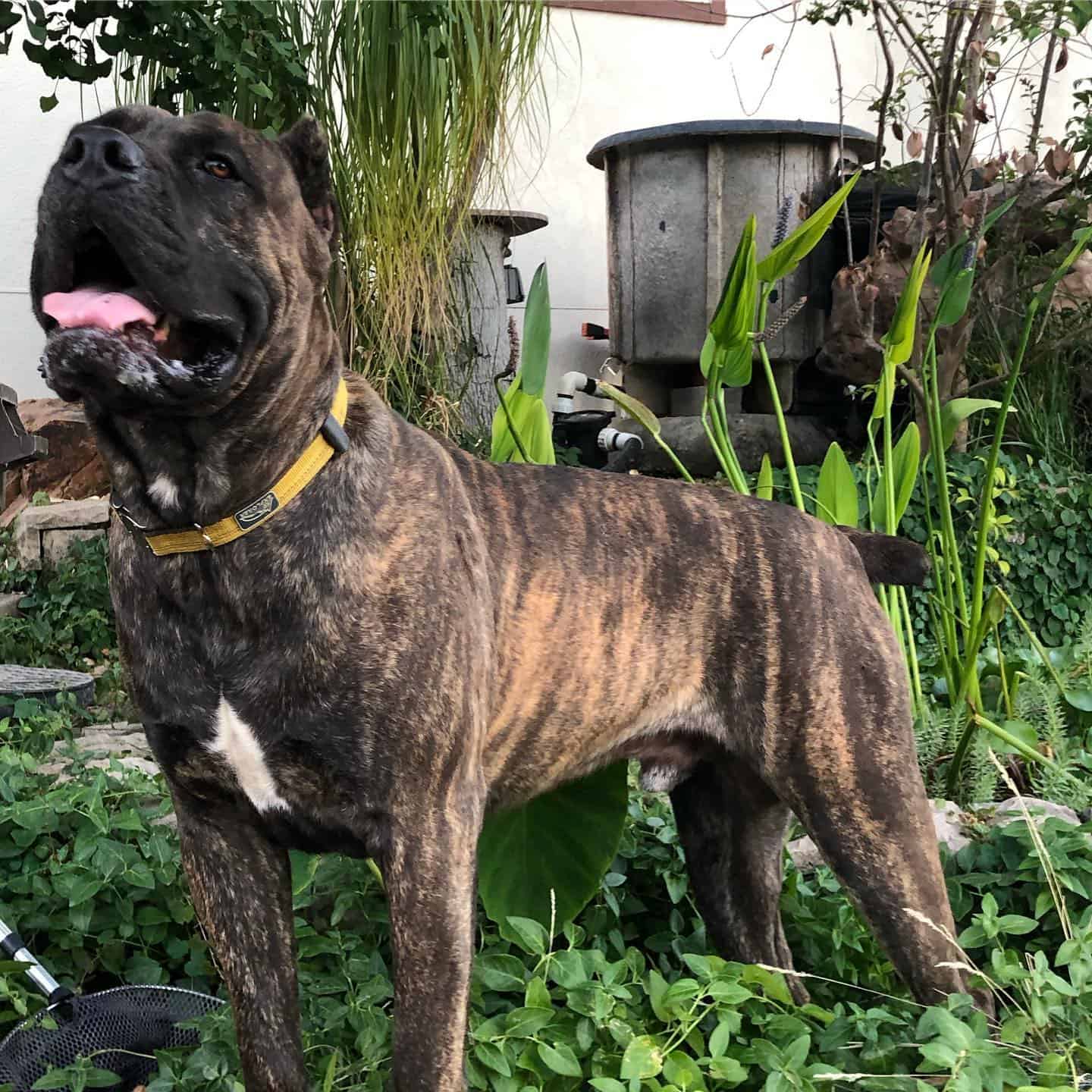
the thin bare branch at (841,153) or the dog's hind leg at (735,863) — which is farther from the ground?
the thin bare branch at (841,153)

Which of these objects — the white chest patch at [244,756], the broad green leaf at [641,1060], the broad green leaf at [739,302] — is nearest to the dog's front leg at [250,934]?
the white chest patch at [244,756]

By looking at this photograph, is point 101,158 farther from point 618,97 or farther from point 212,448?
point 618,97

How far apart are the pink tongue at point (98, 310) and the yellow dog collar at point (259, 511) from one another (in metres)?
0.28

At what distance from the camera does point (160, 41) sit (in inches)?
111

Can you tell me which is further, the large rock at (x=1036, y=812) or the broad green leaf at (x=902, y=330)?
the broad green leaf at (x=902, y=330)

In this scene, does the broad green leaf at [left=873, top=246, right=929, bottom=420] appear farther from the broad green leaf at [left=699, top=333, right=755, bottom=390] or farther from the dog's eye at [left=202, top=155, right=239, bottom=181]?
the dog's eye at [left=202, top=155, right=239, bottom=181]

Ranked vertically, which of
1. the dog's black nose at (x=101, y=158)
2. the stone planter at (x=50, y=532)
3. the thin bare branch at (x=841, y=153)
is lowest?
the stone planter at (x=50, y=532)

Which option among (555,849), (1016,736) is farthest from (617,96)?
(555,849)

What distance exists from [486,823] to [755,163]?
3.94m

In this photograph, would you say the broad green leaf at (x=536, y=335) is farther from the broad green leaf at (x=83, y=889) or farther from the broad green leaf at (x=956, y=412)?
the broad green leaf at (x=83, y=889)

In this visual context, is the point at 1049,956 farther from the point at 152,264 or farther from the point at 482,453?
the point at 482,453

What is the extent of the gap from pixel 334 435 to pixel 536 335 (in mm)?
1342

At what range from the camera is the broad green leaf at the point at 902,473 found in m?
3.26

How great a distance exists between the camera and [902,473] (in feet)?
10.8
